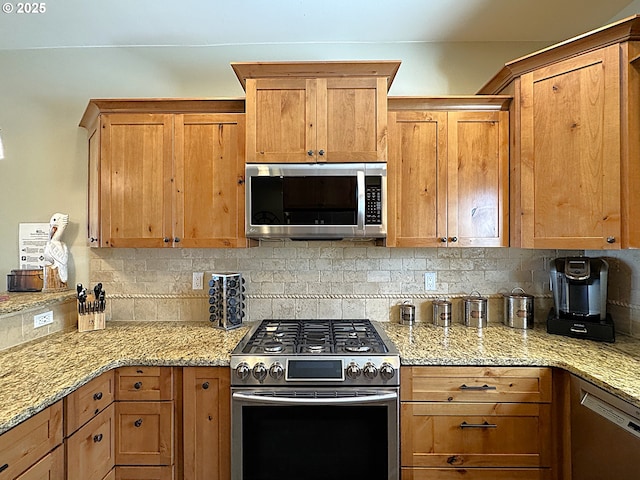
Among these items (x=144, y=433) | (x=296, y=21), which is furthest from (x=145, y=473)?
(x=296, y=21)

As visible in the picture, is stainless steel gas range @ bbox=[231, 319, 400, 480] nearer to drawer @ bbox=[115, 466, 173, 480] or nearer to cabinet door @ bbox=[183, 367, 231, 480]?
cabinet door @ bbox=[183, 367, 231, 480]

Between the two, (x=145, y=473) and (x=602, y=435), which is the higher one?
(x=602, y=435)

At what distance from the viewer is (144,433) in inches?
68.9

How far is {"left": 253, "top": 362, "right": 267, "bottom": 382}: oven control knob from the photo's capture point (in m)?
1.71

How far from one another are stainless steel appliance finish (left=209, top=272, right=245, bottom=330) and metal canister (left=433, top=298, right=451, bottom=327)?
1288 millimetres

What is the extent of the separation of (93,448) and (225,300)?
3.07ft

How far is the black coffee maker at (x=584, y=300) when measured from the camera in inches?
77.9

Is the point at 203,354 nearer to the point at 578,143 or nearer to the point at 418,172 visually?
the point at 418,172

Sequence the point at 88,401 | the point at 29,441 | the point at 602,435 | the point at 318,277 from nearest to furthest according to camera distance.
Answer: the point at 29,441 → the point at 602,435 → the point at 88,401 → the point at 318,277

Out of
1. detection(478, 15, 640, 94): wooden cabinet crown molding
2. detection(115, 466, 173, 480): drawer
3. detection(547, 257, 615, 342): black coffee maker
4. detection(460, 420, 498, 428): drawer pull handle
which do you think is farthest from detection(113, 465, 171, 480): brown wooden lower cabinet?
detection(478, 15, 640, 94): wooden cabinet crown molding

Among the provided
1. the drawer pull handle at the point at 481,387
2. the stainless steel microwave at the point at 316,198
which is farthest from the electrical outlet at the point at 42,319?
the drawer pull handle at the point at 481,387

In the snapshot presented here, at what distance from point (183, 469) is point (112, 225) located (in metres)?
1.41

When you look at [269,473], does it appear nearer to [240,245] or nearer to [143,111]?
[240,245]

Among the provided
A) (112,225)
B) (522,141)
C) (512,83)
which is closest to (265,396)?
(112,225)
